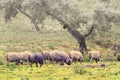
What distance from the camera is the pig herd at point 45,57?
47.3m

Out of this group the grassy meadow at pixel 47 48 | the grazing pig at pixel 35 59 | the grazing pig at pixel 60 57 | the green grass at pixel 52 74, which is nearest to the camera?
the green grass at pixel 52 74

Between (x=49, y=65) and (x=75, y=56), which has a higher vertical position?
(x=75, y=56)

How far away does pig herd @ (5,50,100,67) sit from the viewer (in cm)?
4731

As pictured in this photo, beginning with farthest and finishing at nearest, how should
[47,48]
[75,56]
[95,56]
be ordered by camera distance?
[47,48], [95,56], [75,56]

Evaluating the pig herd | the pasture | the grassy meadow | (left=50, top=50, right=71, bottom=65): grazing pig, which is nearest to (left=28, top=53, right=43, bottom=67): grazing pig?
the pig herd

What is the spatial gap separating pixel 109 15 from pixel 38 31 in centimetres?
2558

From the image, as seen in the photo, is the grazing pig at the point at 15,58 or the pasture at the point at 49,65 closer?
the pasture at the point at 49,65

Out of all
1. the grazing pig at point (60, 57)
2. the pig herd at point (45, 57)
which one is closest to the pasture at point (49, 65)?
the pig herd at point (45, 57)

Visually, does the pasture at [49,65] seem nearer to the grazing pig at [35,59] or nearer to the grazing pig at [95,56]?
the grazing pig at [95,56]

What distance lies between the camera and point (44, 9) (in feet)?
196

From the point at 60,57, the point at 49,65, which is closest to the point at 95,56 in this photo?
the point at 60,57

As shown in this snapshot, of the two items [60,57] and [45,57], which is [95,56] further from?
[45,57]

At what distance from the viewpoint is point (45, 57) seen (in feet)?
162

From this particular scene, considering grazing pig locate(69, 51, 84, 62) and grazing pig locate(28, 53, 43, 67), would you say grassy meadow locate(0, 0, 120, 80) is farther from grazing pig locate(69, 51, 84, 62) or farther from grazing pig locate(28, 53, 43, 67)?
grazing pig locate(28, 53, 43, 67)
